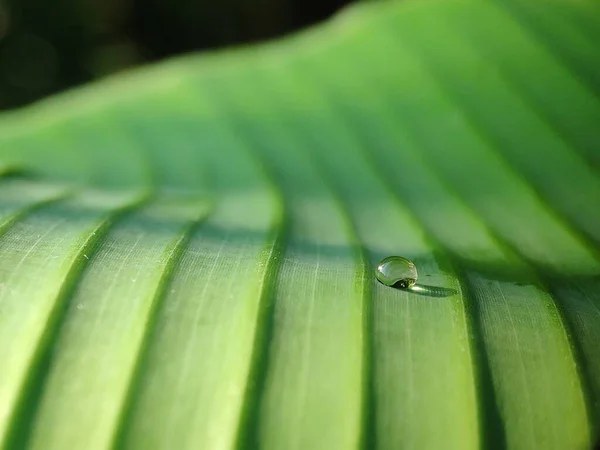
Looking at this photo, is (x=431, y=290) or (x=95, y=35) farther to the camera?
(x=95, y=35)

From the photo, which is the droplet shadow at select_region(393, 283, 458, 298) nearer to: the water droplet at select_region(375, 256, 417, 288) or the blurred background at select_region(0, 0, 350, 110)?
the water droplet at select_region(375, 256, 417, 288)

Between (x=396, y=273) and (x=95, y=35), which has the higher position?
(x=95, y=35)

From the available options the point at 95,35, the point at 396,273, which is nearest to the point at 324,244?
the point at 396,273

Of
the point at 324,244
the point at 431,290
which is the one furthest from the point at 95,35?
the point at 431,290

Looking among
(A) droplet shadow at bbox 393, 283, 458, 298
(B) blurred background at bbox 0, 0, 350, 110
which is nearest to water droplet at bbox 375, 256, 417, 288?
(A) droplet shadow at bbox 393, 283, 458, 298

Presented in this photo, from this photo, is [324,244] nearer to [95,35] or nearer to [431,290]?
[431,290]

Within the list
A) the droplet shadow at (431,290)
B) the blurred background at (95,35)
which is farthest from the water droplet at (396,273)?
the blurred background at (95,35)

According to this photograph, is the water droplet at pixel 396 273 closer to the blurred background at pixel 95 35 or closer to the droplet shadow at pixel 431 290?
the droplet shadow at pixel 431 290
